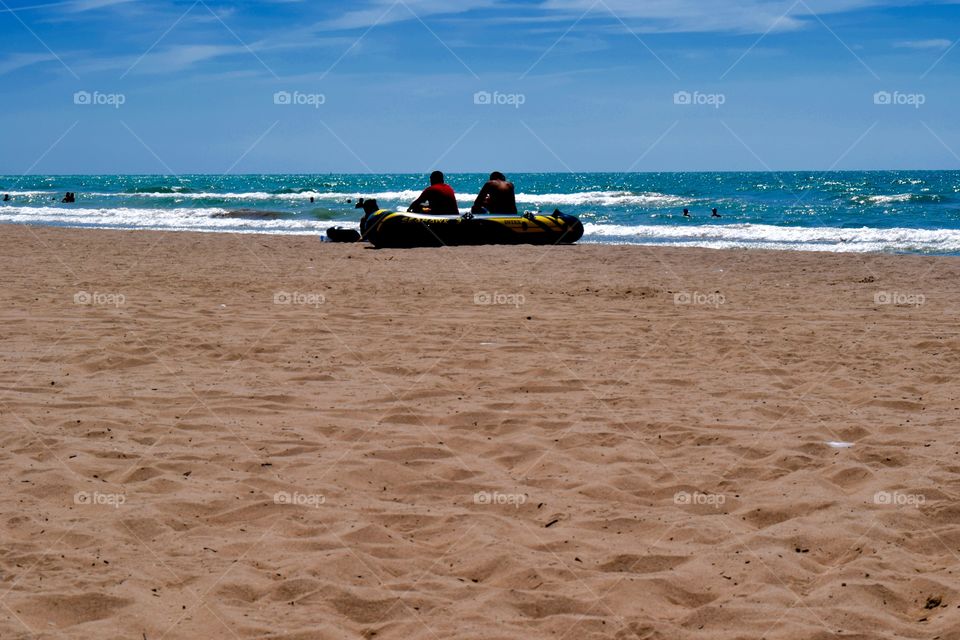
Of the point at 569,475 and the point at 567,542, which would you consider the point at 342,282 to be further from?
the point at 567,542

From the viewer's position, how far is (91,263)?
14.1 meters

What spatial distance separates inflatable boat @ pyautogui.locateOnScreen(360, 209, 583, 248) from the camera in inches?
673

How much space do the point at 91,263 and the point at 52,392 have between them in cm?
883
